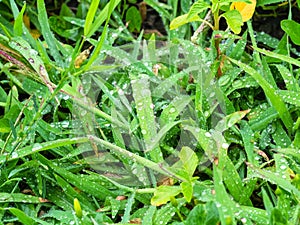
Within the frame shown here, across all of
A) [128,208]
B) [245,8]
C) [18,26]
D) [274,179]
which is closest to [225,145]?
[274,179]

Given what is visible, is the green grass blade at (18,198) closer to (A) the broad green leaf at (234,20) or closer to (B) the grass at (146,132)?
(B) the grass at (146,132)

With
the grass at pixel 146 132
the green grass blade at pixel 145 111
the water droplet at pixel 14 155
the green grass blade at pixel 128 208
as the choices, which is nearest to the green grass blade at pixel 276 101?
the grass at pixel 146 132

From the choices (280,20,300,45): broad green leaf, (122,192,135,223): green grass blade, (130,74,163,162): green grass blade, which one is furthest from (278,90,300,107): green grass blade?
(122,192,135,223): green grass blade

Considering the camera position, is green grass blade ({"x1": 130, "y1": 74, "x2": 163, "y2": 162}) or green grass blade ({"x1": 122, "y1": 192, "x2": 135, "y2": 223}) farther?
green grass blade ({"x1": 130, "y1": 74, "x2": 163, "y2": 162})

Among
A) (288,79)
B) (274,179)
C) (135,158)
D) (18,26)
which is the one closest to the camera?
(274,179)

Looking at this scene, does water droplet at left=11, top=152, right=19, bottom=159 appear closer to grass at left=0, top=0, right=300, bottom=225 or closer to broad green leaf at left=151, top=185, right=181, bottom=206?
grass at left=0, top=0, right=300, bottom=225

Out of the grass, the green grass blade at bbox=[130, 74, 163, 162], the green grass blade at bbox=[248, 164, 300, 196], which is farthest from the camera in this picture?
the green grass blade at bbox=[130, 74, 163, 162]

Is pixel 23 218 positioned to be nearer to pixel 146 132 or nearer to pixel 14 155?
pixel 14 155
